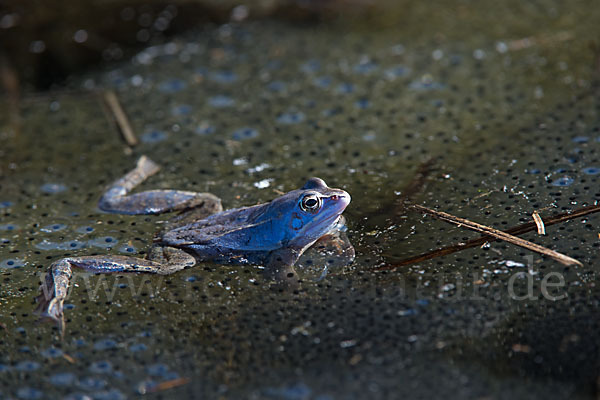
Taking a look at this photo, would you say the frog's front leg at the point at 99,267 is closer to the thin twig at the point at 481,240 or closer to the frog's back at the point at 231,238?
the frog's back at the point at 231,238

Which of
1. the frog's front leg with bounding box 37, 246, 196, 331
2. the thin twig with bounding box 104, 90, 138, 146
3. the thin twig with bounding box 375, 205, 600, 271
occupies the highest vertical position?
the thin twig with bounding box 104, 90, 138, 146

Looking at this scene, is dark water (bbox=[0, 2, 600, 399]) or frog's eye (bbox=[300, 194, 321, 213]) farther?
frog's eye (bbox=[300, 194, 321, 213])

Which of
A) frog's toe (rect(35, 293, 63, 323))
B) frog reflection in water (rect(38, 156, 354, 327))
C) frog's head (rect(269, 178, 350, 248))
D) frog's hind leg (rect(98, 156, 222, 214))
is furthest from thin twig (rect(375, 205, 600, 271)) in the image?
frog's toe (rect(35, 293, 63, 323))

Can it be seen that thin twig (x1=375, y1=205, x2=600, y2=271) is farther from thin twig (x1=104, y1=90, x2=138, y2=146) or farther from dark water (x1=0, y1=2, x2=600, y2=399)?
thin twig (x1=104, y1=90, x2=138, y2=146)

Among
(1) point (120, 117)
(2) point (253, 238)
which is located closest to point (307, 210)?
(2) point (253, 238)

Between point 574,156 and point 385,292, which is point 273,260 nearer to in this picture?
point 385,292

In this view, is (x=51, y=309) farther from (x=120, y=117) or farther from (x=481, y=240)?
(x=120, y=117)
